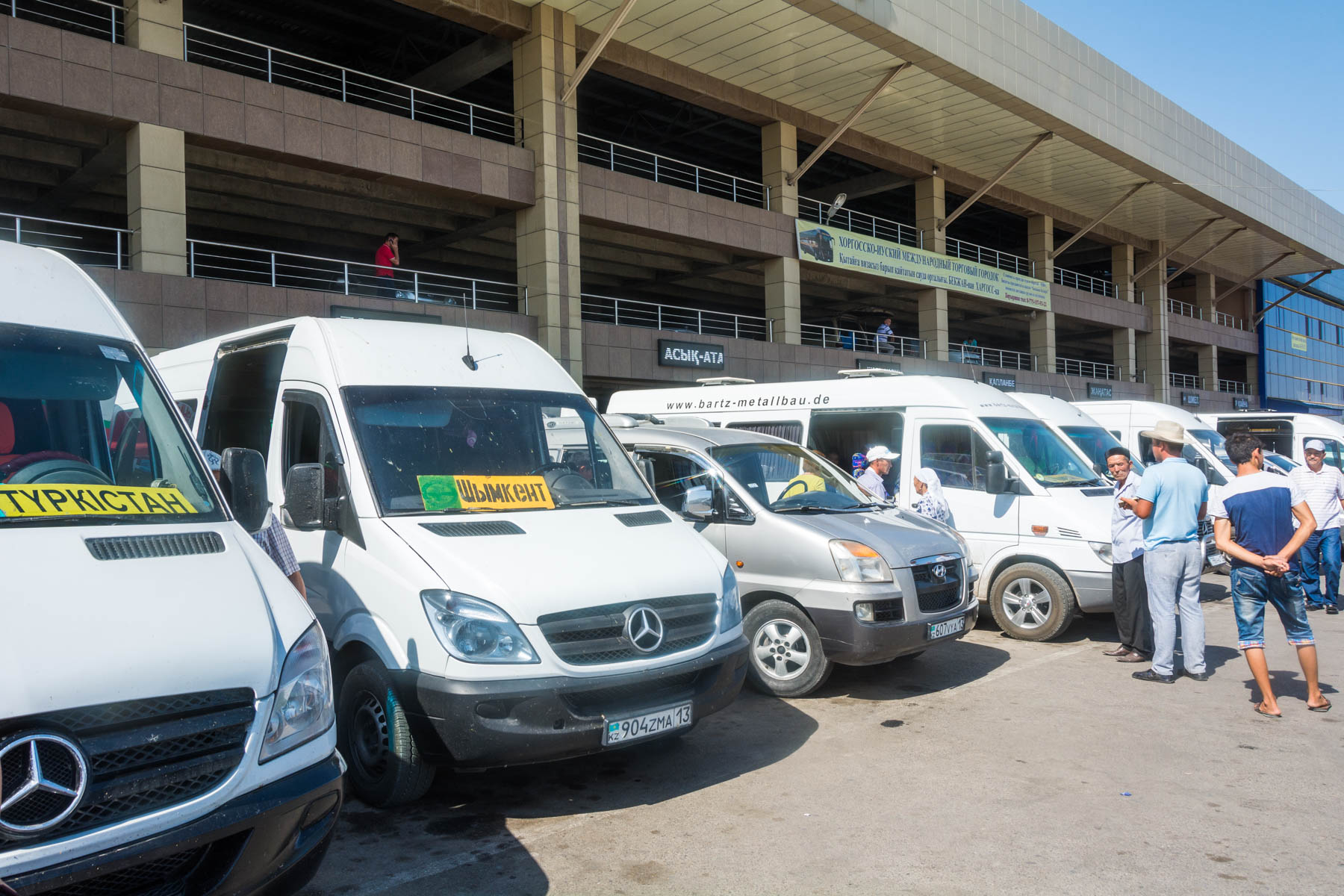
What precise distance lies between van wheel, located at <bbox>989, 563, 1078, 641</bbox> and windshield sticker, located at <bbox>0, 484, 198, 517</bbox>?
7224 millimetres

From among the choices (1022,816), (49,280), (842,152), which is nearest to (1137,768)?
(1022,816)

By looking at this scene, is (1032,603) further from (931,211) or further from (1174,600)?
(931,211)

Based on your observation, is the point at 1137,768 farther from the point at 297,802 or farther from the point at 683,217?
the point at 683,217

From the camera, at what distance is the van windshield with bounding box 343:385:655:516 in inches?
199

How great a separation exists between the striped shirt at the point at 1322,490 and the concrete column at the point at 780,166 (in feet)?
53.1

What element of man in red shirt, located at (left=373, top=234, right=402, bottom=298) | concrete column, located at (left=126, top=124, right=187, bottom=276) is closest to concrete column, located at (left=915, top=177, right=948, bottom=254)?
man in red shirt, located at (left=373, top=234, right=402, bottom=298)

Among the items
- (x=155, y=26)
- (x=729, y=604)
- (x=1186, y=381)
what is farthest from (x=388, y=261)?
(x=1186, y=381)

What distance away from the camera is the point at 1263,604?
6250mm

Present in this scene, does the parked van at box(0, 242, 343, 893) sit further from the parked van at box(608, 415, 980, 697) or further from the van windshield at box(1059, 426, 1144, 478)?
the van windshield at box(1059, 426, 1144, 478)

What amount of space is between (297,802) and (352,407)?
2.62 meters

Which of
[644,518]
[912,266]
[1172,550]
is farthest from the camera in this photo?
[912,266]

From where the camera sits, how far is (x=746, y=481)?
7.31 m

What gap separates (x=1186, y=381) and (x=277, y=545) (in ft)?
164

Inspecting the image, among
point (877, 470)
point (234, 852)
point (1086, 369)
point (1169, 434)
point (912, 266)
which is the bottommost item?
point (234, 852)
